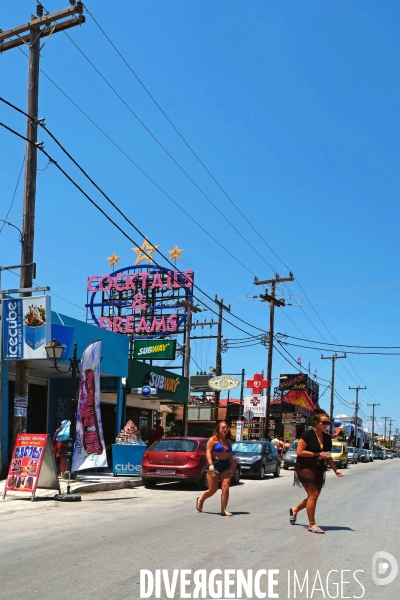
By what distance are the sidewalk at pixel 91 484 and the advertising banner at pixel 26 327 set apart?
3085mm

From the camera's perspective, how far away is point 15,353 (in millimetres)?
16141

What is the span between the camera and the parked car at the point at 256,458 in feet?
76.7

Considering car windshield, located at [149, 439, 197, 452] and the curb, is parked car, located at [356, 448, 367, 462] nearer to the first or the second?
car windshield, located at [149, 439, 197, 452]

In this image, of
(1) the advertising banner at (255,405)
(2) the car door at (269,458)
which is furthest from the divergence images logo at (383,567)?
(1) the advertising banner at (255,405)

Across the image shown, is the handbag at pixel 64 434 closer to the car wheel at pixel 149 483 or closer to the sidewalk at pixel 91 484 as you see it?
the sidewalk at pixel 91 484

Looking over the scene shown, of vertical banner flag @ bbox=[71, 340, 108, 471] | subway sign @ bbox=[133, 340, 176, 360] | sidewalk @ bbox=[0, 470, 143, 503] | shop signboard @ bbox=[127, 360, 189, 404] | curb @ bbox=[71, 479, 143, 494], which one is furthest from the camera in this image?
subway sign @ bbox=[133, 340, 176, 360]

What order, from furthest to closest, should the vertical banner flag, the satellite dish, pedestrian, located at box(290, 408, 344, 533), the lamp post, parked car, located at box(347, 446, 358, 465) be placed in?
parked car, located at box(347, 446, 358, 465) → the satellite dish → the vertical banner flag → the lamp post → pedestrian, located at box(290, 408, 344, 533)

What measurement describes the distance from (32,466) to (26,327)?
3.96 m

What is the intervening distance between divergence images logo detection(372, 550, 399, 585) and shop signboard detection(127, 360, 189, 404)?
17.2 metres

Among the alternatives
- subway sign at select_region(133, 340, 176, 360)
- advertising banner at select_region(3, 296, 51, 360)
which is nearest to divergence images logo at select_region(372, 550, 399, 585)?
advertising banner at select_region(3, 296, 51, 360)

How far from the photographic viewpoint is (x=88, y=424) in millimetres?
14688

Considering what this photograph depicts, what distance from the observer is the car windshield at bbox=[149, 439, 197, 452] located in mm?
17367

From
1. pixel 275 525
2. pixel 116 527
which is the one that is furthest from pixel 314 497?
pixel 116 527

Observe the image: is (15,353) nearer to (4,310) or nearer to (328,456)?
(4,310)
